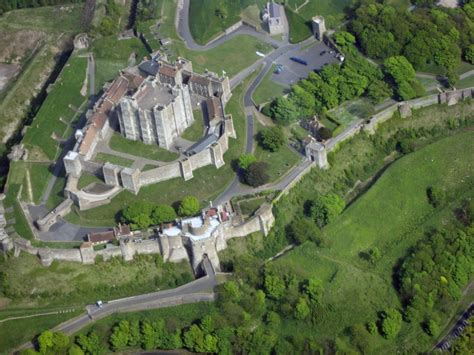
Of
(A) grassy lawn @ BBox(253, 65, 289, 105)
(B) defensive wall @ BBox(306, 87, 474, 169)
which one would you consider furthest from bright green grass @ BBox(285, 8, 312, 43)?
(B) defensive wall @ BBox(306, 87, 474, 169)

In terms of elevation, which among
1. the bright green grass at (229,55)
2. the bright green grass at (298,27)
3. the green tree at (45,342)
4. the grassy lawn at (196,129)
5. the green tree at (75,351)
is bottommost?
the green tree at (75,351)

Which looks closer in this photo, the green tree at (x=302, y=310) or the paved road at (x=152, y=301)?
the paved road at (x=152, y=301)

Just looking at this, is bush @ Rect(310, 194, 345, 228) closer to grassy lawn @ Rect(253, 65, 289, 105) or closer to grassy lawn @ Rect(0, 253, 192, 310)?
grassy lawn @ Rect(0, 253, 192, 310)

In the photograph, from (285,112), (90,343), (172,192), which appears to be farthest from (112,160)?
(90,343)

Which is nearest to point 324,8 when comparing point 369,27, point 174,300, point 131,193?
point 369,27

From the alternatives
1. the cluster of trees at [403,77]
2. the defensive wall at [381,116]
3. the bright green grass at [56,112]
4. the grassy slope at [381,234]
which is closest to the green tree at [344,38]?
the cluster of trees at [403,77]

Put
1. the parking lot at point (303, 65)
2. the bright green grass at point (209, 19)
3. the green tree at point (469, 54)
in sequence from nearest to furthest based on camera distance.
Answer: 1. the parking lot at point (303, 65)
2. the green tree at point (469, 54)
3. the bright green grass at point (209, 19)

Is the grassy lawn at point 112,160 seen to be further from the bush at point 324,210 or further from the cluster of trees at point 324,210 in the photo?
the bush at point 324,210
